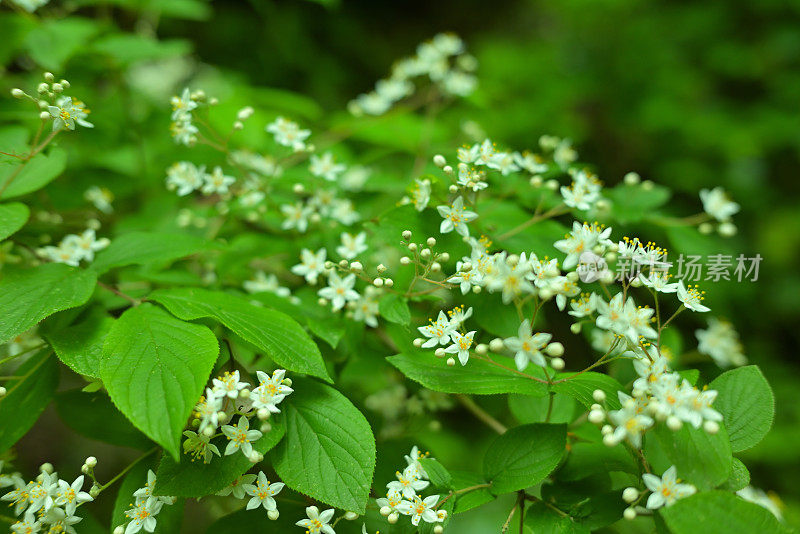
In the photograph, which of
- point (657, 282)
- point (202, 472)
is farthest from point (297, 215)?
point (657, 282)

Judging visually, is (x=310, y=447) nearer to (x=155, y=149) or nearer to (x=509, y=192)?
(x=509, y=192)

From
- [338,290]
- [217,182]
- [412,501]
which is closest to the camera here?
[412,501]

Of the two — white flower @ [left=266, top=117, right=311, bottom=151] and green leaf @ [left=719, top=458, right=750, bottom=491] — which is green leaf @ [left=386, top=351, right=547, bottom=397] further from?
white flower @ [left=266, top=117, right=311, bottom=151]

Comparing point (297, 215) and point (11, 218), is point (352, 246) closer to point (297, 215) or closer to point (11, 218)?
point (297, 215)

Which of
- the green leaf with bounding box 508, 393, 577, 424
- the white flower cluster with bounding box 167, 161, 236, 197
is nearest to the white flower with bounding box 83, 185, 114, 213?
the white flower cluster with bounding box 167, 161, 236, 197

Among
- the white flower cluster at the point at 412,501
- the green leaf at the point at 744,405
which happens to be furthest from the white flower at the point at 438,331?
the green leaf at the point at 744,405

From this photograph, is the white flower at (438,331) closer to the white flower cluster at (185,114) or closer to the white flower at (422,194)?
the white flower at (422,194)

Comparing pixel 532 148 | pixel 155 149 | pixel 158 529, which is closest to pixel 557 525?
pixel 158 529
